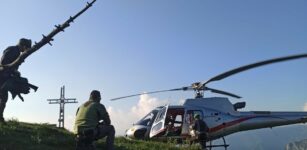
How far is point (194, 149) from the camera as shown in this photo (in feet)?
53.9

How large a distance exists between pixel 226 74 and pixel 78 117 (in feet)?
36.3

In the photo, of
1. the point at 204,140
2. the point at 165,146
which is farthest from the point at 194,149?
the point at 204,140

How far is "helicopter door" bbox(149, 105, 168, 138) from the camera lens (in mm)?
21453

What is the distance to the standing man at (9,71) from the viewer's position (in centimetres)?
1393

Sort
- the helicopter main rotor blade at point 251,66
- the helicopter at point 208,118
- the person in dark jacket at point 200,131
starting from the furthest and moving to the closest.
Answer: the helicopter at point 208,118 < the helicopter main rotor blade at point 251,66 < the person in dark jacket at point 200,131

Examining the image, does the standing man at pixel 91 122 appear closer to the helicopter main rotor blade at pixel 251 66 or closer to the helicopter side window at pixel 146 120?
the helicopter main rotor blade at pixel 251 66

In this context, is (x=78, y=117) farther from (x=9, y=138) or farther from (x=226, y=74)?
(x=226, y=74)

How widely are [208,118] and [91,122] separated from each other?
470 inches

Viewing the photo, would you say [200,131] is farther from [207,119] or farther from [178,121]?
[207,119]

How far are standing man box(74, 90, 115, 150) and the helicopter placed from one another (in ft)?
29.6

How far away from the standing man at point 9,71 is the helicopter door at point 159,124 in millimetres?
8532

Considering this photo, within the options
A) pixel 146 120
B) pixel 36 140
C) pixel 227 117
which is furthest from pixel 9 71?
pixel 227 117

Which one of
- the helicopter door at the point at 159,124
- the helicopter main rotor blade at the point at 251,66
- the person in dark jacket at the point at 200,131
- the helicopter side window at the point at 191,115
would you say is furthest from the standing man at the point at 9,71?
the helicopter main rotor blade at the point at 251,66

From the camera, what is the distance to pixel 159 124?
855 inches
